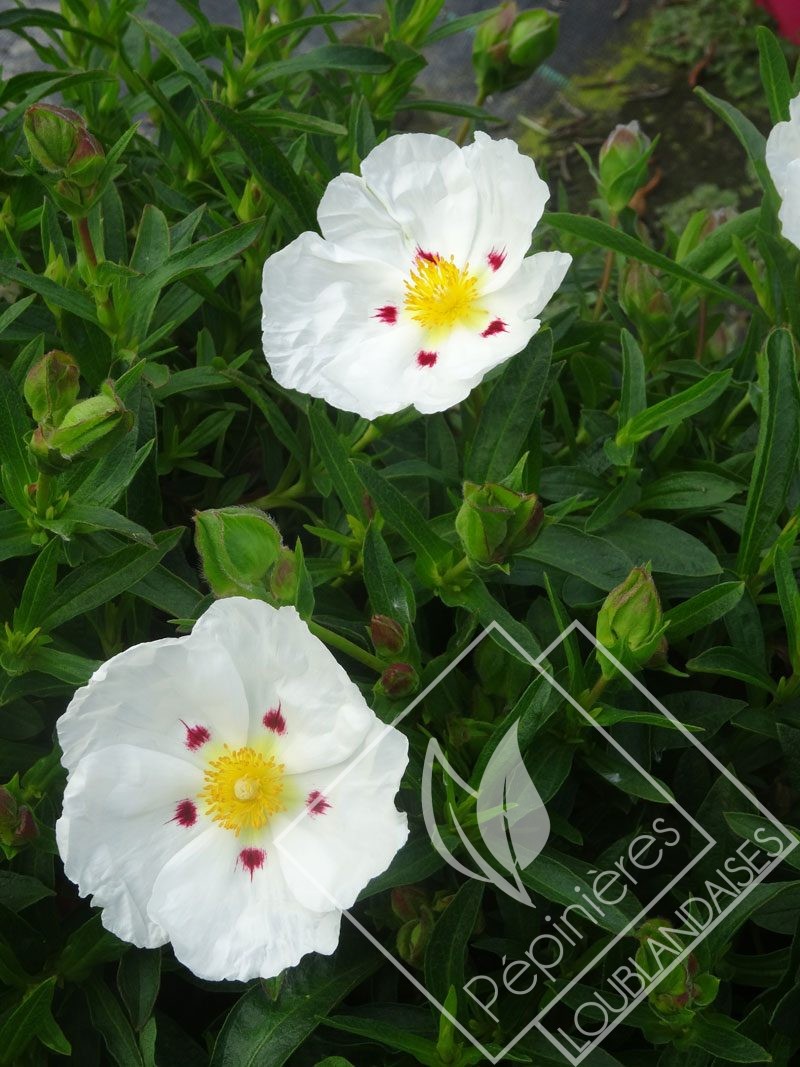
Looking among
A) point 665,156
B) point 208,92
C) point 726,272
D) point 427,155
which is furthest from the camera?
point 665,156

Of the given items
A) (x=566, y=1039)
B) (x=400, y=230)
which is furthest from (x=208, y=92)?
(x=566, y=1039)

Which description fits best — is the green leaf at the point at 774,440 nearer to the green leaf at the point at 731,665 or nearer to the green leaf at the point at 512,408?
the green leaf at the point at 731,665

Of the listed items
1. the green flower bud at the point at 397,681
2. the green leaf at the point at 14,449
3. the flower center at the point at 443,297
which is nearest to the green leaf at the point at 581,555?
the green flower bud at the point at 397,681

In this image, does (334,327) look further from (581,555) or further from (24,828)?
(24,828)

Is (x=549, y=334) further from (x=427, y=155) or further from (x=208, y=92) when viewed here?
(x=208, y=92)

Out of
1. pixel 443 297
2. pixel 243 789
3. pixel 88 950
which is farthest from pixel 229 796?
pixel 443 297

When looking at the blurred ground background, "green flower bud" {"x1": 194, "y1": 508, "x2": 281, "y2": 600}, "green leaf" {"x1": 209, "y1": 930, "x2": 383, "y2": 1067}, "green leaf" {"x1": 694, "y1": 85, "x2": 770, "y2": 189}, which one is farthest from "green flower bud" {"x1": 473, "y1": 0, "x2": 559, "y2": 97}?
the blurred ground background
